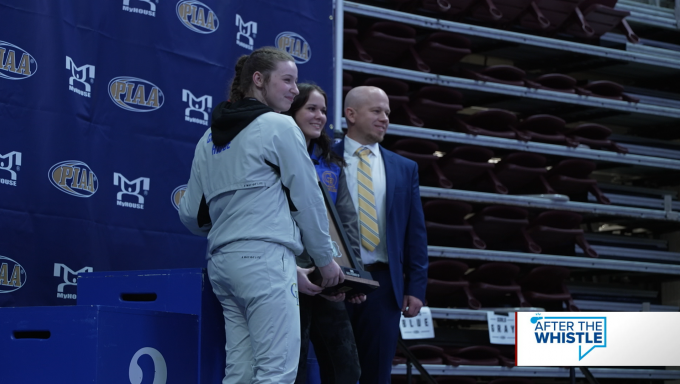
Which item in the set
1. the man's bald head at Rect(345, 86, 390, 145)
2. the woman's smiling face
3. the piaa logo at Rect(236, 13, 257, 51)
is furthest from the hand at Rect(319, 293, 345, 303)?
the piaa logo at Rect(236, 13, 257, 51)

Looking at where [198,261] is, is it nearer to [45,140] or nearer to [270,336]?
[45,140]

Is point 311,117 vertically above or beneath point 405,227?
above

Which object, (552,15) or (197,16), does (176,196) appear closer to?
(197,16)

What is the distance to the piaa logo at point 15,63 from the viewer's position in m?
3.60

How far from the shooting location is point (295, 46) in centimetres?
491

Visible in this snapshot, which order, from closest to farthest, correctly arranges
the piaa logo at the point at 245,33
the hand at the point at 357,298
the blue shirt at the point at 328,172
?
the hand at the point at 357,298
the blue shirt at the point at 328,172
the piaa logo at the point at 245,33

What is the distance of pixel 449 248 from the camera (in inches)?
232

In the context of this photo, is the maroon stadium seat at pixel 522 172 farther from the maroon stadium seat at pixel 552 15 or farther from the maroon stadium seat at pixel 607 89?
the maroon stadium seat at pixel 552 15

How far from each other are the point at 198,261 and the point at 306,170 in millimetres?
1789

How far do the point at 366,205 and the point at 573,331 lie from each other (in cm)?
200

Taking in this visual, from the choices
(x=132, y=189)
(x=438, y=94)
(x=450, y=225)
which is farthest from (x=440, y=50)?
(x=132, y=189)

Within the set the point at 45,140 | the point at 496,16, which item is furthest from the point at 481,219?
the point at 45,140

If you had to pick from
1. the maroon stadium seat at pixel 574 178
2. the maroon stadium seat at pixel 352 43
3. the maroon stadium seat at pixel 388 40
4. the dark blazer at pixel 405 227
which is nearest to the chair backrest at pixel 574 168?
the maroon stadium seat at pixel 574 178

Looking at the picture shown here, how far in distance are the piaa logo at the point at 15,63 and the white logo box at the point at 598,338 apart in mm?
3109
